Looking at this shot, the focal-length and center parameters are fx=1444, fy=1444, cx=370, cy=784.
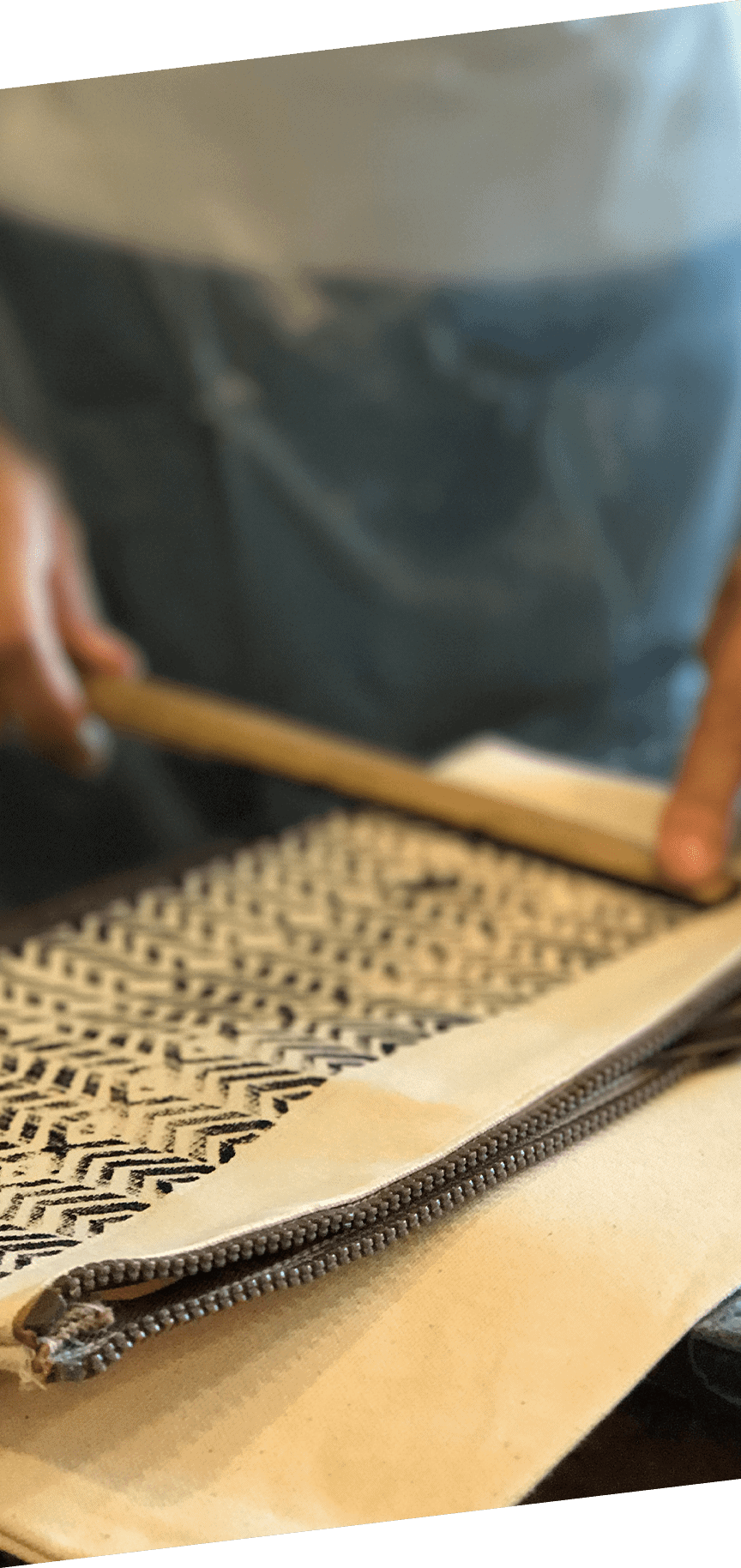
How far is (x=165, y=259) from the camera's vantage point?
0.90 meters

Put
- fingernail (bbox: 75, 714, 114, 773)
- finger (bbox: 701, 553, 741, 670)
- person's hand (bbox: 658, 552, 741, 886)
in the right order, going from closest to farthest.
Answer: person's hand (bbox: 658, 552, 741, 886)
finger (bbox: 701, 553, 741, 670)
fingernail (bbox: 75, 714, 114, 773)

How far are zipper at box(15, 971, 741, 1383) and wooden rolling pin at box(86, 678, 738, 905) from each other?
0.20m

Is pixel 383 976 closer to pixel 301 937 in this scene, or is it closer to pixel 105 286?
pixel 301 937

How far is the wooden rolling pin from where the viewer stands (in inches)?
27.3

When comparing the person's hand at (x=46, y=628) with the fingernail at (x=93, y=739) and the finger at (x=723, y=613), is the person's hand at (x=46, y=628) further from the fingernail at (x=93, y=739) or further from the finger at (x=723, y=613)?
the finger at (x=723, y=613)

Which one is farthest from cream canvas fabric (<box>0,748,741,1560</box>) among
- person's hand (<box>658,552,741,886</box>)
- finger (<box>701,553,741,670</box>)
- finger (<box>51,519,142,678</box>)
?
finger (<box>51,519,142,678</box>)

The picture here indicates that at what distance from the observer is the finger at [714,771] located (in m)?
0.68

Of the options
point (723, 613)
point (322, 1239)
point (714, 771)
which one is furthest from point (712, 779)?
point (322, 1239)

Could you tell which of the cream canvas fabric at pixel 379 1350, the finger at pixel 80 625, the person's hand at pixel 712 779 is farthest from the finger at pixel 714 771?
the finger at pixel 80 625

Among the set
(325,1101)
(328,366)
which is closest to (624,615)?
(328,366)

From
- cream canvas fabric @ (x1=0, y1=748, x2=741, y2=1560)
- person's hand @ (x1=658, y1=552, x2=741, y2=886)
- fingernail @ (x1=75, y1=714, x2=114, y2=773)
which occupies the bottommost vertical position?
fingernail @ (x1=75, y1=714, x2=114, y2=773)

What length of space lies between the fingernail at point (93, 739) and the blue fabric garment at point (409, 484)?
87 mm

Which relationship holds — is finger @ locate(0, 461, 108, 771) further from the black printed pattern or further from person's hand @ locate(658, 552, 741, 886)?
person's hand @ locate(658, 552, 741, 886)

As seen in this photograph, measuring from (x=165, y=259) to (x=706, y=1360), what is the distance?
74cm
